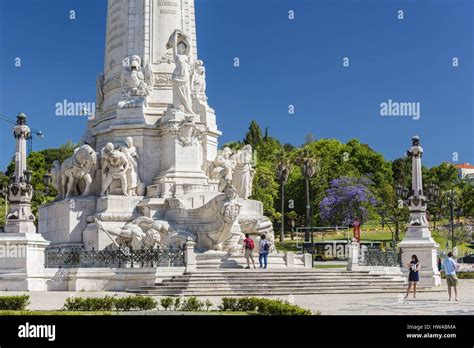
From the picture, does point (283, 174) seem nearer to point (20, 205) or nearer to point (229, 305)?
point (20, 205)

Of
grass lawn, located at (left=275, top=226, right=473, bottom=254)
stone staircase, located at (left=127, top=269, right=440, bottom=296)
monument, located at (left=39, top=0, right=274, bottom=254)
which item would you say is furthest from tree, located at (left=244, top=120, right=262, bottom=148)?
stone staircase, located at (left=127, top=269, right=440, bottom=296)

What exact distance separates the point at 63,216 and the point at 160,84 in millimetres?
7483

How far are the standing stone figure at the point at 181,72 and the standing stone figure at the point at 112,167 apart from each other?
12.5ft

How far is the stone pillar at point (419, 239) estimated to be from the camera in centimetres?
3275

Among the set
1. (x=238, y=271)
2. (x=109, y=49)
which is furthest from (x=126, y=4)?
(x=238, y=271)

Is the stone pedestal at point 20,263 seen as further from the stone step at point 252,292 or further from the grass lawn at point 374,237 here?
Result: the grass lawn at point 374,237

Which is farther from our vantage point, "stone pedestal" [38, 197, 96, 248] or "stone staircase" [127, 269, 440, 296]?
"stone pedestal" [38, 197, 96, 248]

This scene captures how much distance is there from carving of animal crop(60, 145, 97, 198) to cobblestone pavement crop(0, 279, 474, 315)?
25.8 feet

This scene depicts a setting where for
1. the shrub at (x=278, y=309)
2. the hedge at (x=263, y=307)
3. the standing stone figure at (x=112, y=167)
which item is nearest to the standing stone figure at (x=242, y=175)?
the standing stone figure at (x=112, y=167)

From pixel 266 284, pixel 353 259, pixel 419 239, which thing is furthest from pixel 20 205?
pixel 419 239

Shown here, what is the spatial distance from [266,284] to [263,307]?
853 cm

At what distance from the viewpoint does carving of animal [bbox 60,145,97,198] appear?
34.9 m

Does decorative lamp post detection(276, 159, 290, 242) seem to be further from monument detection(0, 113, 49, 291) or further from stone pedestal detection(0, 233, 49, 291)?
stone pedestal detection(0, 233, 49, 291)
